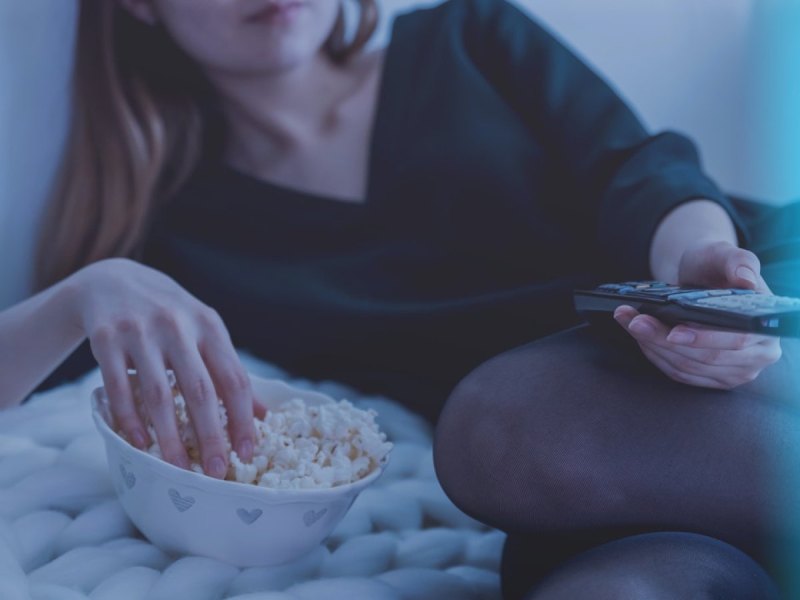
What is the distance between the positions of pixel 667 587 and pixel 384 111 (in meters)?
0.56

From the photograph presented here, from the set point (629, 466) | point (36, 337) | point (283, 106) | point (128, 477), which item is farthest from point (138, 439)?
point (283, 106)

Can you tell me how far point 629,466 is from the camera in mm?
447

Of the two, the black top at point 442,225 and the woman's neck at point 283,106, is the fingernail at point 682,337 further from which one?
the woman's neck at point 283,106

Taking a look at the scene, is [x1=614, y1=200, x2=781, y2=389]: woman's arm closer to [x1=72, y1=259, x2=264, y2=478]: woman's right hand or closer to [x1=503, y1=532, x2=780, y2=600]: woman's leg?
[x1=503, y1=532, x2=780, y2=600]: woman's leg

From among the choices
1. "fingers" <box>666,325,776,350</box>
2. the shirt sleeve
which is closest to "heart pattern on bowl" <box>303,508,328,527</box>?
"fingers" <box>666,325,776,350</box>

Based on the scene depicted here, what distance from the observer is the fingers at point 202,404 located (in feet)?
1.54

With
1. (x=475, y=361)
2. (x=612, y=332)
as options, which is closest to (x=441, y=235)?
(x=475, y=361)

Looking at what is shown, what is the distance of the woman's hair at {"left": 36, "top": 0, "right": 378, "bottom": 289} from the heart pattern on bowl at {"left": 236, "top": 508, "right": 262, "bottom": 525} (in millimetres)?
414

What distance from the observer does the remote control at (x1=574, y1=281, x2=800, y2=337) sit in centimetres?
36

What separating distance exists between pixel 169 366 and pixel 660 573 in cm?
30

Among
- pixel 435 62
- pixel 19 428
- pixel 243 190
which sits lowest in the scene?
pixel 19 428

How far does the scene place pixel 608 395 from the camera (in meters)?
0.47

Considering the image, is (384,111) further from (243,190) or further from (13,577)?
(13,577)

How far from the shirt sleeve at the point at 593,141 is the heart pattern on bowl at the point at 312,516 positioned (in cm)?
33
